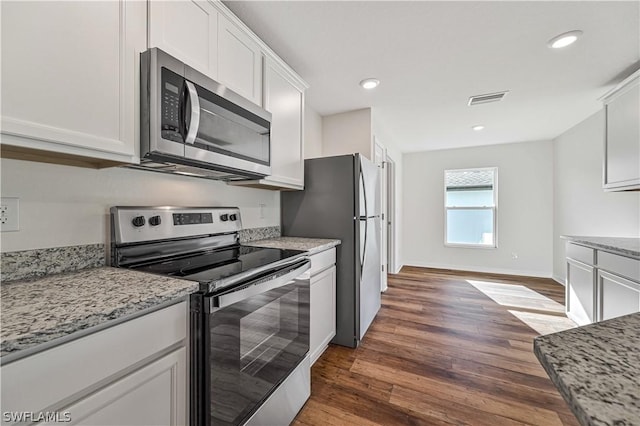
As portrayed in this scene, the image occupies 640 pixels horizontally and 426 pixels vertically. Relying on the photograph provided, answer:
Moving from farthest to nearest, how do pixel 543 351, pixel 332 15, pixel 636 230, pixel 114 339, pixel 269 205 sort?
pixel 636 230, pixel 269 205, pixel 332 15, pixel 114 339, pixel 543 351

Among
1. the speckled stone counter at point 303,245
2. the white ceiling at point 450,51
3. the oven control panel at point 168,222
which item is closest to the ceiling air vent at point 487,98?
the white ceiling at point 450,51

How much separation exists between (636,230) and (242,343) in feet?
13.5

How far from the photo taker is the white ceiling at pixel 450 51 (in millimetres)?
1615

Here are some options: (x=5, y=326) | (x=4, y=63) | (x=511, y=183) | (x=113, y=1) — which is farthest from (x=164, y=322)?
(x=511, y=183)

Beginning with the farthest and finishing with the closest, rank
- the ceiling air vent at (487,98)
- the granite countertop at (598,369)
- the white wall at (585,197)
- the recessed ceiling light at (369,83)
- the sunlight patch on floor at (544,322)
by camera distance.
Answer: the white wall at (585,197), the ceiling air vent at (487,98), the sunlight patch on floor at (544,322), the recessed ceiling light at (369,83), the granite countertop at (598,369)

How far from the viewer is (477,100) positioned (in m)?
2.98

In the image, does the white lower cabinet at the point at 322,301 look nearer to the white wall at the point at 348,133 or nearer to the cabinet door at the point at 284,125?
the cabinet door at the point at 284,125

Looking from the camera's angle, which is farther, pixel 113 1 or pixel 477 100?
pixel 477 100

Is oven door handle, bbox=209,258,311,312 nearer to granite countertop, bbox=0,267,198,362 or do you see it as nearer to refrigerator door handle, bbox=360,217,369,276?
granite countertop, bbox=0,267,198,362

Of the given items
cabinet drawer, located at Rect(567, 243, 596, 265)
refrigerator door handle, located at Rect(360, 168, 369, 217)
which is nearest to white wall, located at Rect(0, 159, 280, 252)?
refrigerator door handle, located at Rect(360, 168, 369, 217)

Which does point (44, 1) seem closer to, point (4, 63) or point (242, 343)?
point (4, 63)

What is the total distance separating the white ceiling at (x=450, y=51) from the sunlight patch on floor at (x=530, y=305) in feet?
8.04

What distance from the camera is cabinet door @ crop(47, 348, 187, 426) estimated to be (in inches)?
27.7

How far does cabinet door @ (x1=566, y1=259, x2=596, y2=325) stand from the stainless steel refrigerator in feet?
→ 6.69
